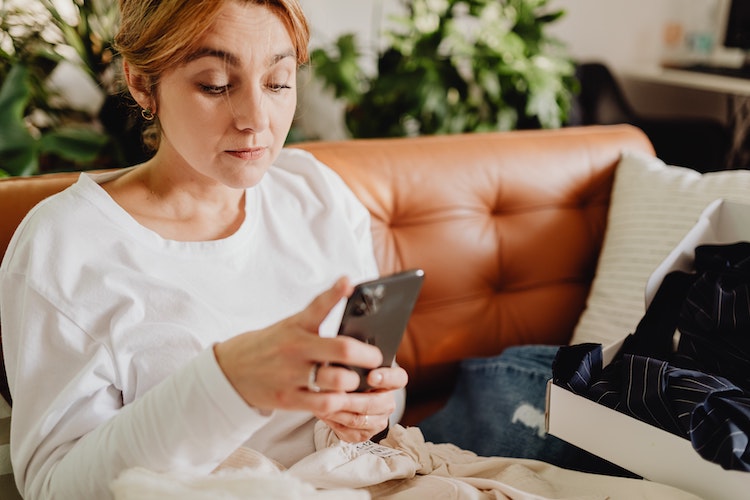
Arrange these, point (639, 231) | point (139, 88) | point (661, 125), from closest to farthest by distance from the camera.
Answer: point (139, 88) → point (639, 231) → point (661, 125)

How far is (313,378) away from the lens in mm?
645

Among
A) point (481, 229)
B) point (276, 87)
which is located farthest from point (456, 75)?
point (276, 87)

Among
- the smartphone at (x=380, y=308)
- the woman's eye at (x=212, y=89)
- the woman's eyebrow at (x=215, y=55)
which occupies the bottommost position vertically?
the smartphone at (x=380, y=308)

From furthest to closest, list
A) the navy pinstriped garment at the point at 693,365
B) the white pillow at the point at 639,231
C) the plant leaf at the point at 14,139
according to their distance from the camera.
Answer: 1. the plant leaf at the point at 14,139
2. the white pillow at the point at 639,231
3. the navy pinstriped garment at the point at 693,365

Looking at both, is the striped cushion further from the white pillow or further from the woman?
the white pillow

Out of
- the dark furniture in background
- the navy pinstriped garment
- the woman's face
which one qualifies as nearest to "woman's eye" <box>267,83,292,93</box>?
the woman's face

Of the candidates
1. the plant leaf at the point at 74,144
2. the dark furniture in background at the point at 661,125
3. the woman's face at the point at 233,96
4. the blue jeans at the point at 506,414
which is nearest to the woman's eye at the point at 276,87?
the woman's face at the point at 233,96

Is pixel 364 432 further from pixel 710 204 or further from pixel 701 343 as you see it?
pixel 710 204

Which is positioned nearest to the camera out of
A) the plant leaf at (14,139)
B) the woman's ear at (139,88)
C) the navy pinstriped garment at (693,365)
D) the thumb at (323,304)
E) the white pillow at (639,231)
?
the thumb at (323,304)

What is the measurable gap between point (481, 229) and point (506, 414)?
415 millimetres

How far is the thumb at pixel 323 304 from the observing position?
2.03 feet

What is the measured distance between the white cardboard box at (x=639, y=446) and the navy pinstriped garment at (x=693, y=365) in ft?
0.05

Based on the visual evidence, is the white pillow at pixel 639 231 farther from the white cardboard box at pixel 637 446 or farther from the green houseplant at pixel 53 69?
the green houseplant at pixel 53 69

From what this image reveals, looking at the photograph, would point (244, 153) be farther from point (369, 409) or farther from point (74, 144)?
point (74, 144)
